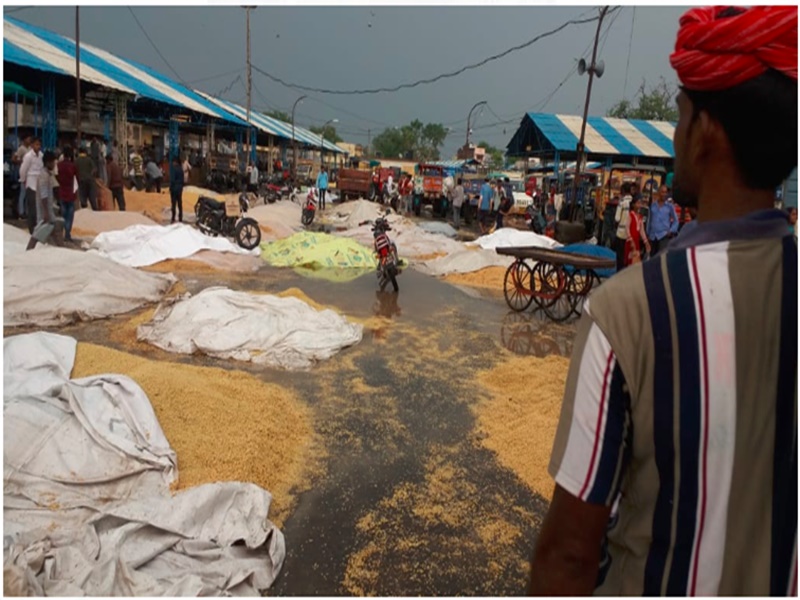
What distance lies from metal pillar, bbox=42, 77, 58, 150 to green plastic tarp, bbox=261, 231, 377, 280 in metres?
9.11

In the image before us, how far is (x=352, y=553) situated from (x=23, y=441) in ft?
6.10

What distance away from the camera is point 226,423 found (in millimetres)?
4074

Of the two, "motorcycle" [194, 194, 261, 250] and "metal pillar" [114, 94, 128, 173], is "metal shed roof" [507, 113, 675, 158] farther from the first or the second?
"metal pillar" [114, 94, 128, 173]

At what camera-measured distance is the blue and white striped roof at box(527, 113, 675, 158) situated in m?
25.1

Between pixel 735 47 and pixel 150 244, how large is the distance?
1103 cm

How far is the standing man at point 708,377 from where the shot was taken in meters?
0.95

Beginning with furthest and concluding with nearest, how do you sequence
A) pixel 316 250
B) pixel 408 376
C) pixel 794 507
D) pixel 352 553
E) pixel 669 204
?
pixel 316 250 < pixel 669 204 < pixel 408 376 < pixel 352 553 < pixel 794 507

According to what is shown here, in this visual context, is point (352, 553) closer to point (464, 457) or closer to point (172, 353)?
point (464, 457)

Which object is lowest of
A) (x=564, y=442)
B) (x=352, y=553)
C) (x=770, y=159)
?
(x=352, y=553)

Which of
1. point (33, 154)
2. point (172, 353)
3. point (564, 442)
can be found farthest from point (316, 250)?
point (564, 442)

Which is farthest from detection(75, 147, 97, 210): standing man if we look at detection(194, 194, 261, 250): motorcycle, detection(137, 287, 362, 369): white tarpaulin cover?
detection(137, 287, 362, 369): white tarpaulin cover

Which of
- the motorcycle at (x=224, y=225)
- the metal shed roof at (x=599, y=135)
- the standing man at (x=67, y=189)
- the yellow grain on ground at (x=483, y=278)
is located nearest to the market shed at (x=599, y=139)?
the metal shed roof at (x=599, y=135)

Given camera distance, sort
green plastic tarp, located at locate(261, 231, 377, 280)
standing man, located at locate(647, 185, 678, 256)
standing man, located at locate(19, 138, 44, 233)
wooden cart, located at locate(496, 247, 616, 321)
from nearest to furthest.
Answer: wooden cart, located at locate(496, 247, 616, 321)
standing man, located at locate(647, 185, 678, 256)
standing man, located at locate(19, 138, 44, 233)
green plastic tarp, located at locate(261, 231, 377, 280)

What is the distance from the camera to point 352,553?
3.04 m
